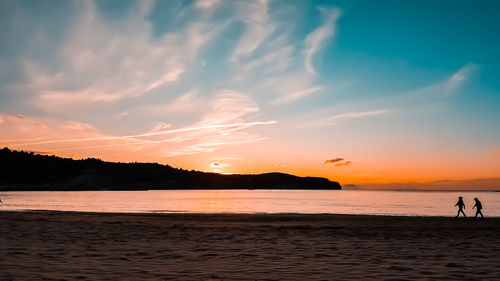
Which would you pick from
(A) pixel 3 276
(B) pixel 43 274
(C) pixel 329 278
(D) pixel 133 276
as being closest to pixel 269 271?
(C) pixel 329 278

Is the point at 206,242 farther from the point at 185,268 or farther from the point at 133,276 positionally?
the point at 133,276

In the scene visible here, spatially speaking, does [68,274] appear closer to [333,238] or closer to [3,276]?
[3,276]

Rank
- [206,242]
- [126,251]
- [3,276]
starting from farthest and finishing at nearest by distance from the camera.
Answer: [206,242]
[126,251]
[3,276]

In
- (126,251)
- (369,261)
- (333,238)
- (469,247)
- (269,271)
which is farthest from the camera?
(333,238)

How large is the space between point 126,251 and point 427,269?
10815 mm

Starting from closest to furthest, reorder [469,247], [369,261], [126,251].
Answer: [369,261], [126,251], [469,247]

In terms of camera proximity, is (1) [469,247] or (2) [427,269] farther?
(1) [469,247]

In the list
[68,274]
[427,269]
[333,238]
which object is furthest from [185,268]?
[333,238]

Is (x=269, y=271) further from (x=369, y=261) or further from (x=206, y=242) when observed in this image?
(x=206, y=242)

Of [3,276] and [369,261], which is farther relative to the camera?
[369,261]

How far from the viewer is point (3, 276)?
11242mm

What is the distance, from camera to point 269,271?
1281 centimetres

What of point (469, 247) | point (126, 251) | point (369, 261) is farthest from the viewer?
point (469, 247)

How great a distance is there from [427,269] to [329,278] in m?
3.54
